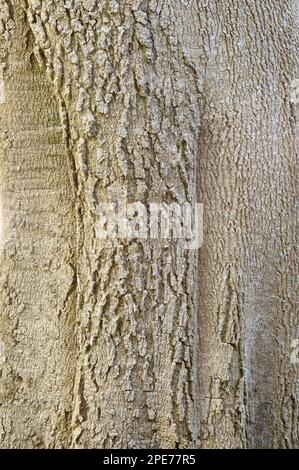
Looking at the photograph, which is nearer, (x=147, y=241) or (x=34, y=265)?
(x=147, y=241)

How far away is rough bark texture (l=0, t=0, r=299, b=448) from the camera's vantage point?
258 cm

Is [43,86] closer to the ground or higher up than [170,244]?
higher up

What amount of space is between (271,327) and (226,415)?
40 cm

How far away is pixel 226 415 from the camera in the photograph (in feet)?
8.77

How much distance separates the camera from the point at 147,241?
8.49 feet

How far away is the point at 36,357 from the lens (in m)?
2.81

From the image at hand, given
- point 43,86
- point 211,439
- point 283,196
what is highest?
point 43,86

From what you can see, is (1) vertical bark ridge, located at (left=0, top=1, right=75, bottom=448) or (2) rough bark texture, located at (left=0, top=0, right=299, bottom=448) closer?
(2) rough bark texture, located at (left=0, top=0, right=299, bottom=448)

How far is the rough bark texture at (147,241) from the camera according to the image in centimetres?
258

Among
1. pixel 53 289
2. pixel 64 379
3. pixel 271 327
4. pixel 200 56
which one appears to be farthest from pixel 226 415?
pixel 200 56

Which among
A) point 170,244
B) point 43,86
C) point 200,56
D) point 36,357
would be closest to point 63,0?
point 43,86

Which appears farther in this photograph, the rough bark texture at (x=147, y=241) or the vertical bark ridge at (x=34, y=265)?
the vertical bark ridge at (x=34, y=265)

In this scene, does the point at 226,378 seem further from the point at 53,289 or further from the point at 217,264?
the point at 53,289

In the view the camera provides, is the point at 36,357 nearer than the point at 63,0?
No
